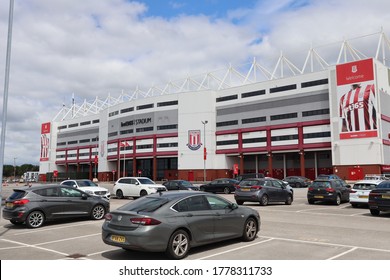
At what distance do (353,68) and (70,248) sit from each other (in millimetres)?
58709

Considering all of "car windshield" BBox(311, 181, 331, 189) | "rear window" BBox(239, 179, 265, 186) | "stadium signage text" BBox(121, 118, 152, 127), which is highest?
"stadium signage text" BBox(121, 118, 152, 127)

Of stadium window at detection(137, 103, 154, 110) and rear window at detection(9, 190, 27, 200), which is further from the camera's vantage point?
stadium window at detection(137, 103, 154, 110)

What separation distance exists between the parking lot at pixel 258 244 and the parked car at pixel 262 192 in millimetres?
6377

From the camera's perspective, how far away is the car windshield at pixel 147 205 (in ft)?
25.0

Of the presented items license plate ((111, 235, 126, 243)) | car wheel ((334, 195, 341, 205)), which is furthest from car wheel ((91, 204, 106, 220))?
car wheel ((334, 195, 341, 205))

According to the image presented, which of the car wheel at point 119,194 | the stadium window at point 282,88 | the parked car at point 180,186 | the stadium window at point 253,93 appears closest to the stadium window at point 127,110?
the stadium window at point 253,93

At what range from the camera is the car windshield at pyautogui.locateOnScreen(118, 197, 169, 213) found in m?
7.62

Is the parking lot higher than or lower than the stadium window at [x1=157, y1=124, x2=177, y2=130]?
lower

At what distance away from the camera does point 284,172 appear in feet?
231

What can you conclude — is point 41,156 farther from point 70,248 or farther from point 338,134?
Result: point 70,248

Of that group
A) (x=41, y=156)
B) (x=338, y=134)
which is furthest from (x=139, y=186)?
(x=41, y=156)

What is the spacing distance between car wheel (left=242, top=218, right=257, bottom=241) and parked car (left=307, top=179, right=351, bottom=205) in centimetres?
1290

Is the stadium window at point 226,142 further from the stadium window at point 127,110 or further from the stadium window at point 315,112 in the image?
the stadium window at point 127,110

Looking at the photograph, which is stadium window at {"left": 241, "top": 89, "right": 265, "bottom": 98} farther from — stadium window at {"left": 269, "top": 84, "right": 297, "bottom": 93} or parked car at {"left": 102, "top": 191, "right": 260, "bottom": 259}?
parked car at {"left": 102, "top": 191, "right": 260, "bottom": 259}
